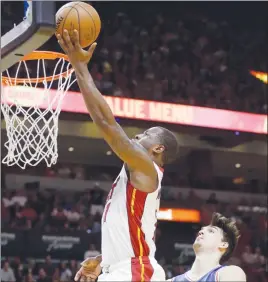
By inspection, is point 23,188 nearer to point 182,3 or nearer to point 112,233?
point 182,3

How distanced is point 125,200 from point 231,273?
2.06ft

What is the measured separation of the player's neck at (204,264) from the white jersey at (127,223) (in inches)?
13.4

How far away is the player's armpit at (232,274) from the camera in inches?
146

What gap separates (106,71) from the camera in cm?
1424

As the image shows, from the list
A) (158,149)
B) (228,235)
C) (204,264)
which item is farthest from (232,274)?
(158,149)

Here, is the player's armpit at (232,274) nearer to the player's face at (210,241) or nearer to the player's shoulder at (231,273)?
the player's shoulder at (231,273)

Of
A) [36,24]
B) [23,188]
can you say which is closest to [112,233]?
[36,24]

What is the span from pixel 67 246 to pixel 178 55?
5.43 metres

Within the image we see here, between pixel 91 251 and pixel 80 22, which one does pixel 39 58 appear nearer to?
pixel 80 22

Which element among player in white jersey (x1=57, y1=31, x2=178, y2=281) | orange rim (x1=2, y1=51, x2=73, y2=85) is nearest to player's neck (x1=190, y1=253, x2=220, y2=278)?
player in white jersey (x1=57, y1=31, x2=178, y2=281)

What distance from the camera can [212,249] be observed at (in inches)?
159

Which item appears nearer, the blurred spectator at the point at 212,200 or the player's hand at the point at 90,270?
the player's hand at the point at 90,270

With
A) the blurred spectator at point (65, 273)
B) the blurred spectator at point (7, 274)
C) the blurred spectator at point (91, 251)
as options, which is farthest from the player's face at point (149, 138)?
the blurred spectator at point (91, 251)

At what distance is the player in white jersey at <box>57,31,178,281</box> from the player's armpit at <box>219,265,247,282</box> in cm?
30
